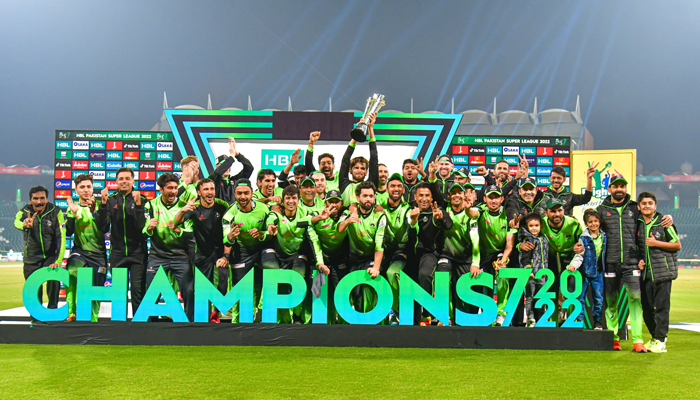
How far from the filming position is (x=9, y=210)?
69.1 m

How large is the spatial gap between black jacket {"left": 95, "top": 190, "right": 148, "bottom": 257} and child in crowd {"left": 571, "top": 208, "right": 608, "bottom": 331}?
5.24 meters

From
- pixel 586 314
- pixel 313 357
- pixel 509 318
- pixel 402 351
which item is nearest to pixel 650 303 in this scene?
pixel 586 314

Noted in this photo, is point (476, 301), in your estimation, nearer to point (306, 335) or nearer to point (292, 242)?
point (306, 335)

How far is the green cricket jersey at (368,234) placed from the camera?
623 cm

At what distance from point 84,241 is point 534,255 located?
5.35 metres

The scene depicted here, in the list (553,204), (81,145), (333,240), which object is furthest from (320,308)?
(81,145)

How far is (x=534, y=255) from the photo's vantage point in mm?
6598

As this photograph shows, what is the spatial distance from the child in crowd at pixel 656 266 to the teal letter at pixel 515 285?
1.30m

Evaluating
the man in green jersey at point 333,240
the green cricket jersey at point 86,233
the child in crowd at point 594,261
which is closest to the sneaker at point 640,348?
the child in crowd at point 594,261

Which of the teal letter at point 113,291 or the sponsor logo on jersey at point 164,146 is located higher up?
the sponsor logo on jersey at point 164,146

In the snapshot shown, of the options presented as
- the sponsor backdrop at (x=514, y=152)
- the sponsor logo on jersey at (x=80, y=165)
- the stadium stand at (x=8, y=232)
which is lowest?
the stadium stand at (x=8, y=232)

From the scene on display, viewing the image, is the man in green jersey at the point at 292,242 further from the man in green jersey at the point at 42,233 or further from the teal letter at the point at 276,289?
the man in green jersey at the point at 42,233

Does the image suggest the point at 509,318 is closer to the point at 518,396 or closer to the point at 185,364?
the point at 518,396

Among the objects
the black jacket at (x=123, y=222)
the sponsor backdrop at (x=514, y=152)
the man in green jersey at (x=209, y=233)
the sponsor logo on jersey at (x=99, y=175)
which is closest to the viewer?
the man in green jersey at (x=209, y=233)
